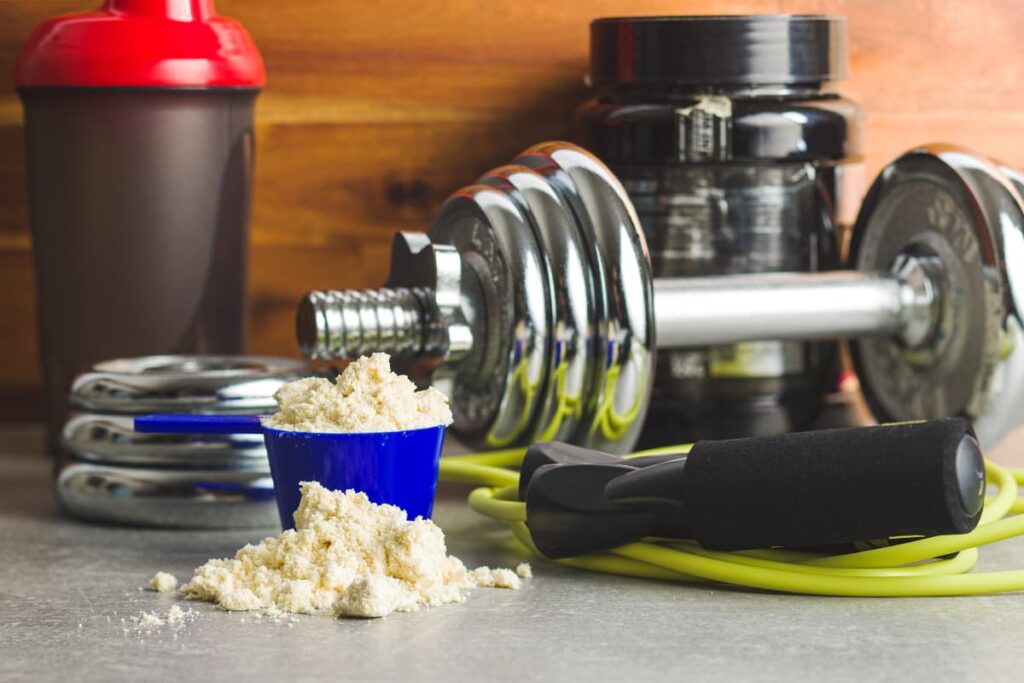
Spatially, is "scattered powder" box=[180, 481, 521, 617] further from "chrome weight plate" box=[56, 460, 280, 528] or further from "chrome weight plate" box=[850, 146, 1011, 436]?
"chrome weight plate" box=[850, 146, 1011, 436]

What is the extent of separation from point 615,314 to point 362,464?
18 centimetres

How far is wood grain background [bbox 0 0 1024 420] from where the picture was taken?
1035mm

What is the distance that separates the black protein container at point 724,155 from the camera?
2.86 feet

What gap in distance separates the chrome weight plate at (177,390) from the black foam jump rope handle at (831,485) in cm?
22

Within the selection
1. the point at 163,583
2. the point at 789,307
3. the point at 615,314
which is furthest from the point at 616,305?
the point at 163,583

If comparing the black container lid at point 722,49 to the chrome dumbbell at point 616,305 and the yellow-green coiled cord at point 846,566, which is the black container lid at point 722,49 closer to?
the chrome dumbbell at point 616,305

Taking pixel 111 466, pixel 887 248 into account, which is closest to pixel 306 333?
pixel 111 466

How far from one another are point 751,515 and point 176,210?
45cm

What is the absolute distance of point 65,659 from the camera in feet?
1.78

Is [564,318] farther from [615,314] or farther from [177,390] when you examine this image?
[177,390]

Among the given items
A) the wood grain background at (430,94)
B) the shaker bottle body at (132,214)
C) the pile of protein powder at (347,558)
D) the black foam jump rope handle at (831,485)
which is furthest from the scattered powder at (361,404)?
the wood grain background at (430,94)

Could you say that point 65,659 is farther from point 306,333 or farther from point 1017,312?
point 1017,312

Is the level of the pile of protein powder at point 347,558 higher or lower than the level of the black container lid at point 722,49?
lower

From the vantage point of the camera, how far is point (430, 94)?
1.04 meters
